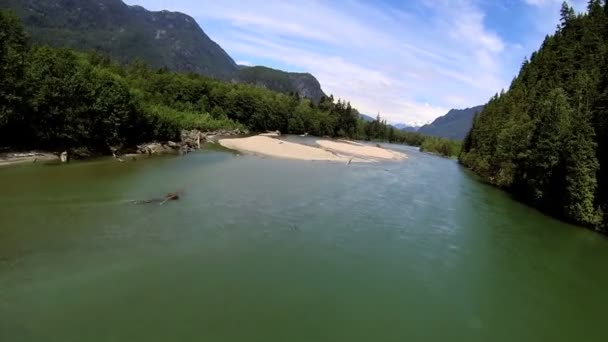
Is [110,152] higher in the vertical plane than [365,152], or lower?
lower

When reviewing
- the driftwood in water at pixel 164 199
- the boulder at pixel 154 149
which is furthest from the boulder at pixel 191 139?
the driftwood in water at pixel 164 199

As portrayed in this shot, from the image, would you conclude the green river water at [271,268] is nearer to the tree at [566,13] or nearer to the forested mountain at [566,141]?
the forested mountain at [566,141]

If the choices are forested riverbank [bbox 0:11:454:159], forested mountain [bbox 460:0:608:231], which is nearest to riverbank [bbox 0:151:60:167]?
forested riverbank [bbox 0:11:454:159]

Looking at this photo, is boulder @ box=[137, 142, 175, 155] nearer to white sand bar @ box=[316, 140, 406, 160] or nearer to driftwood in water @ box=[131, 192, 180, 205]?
driftwood in water @ box=[131, 192, 180, 205]

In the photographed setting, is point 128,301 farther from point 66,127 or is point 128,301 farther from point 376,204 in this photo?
point 66,127

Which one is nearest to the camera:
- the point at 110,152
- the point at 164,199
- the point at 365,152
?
the point at 164,199

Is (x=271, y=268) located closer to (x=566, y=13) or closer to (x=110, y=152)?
(x=110, y=152)

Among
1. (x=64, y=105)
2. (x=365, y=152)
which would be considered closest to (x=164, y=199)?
(x=64, y=105)
